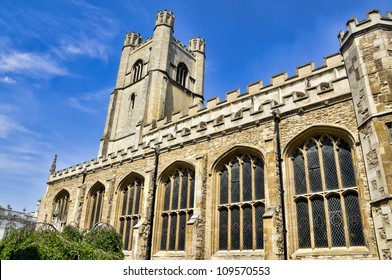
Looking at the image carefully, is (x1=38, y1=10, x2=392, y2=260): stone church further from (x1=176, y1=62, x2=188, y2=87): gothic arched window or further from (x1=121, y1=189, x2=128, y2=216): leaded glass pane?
(x1=176, y1=62, x2=188, y2=87): gothic arched window

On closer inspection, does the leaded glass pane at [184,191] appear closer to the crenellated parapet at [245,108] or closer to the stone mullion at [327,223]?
the crenellated parapet at [245,108]

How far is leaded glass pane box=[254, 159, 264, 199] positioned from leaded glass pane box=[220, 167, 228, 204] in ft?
4.30

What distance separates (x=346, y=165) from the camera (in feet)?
29.1

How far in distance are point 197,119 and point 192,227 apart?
1034 cm

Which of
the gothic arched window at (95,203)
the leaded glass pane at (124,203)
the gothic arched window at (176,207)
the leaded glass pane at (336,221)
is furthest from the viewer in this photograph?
the gothic arched window at (95,203)

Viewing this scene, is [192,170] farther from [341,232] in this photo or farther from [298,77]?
[298,77]

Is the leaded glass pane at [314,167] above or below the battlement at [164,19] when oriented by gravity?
below

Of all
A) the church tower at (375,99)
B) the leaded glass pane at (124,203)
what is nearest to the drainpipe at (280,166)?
the church tower at (375,99)

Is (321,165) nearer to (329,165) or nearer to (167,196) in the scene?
(329,165)

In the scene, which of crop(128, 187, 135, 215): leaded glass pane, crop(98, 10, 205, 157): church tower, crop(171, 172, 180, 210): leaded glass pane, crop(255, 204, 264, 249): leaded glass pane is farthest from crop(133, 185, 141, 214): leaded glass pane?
crop(98, 10, 205, 157): church tower

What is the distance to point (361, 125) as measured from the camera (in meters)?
8.47

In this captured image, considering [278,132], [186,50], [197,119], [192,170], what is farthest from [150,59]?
[278,132]

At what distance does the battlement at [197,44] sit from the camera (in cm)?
3175
